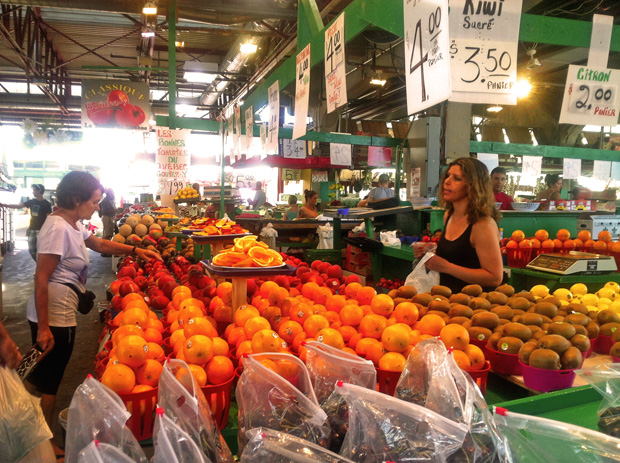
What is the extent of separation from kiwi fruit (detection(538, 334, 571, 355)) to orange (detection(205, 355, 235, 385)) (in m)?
1.22

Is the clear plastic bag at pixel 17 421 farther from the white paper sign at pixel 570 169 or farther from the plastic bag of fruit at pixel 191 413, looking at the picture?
the white paper sign at pixel 570 169

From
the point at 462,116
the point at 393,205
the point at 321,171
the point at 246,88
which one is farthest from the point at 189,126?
the point at 321,171

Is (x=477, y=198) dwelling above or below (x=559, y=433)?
above

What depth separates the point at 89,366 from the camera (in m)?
5.13

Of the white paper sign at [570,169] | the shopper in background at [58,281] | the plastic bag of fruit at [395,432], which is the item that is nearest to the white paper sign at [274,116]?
the shopper in background at [58,281]

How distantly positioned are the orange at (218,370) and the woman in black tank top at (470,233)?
1.99 m

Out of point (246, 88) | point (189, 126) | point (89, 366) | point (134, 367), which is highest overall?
point (246, 88)

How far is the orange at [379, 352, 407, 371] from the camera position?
1601mm

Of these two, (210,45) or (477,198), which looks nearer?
(477,198)

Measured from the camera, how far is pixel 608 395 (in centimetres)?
136

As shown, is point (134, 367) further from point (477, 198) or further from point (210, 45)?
point (210, 45)

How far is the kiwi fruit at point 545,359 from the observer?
168 centimetres

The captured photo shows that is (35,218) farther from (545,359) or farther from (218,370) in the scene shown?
(545,359)

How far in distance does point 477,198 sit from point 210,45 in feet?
32.6
